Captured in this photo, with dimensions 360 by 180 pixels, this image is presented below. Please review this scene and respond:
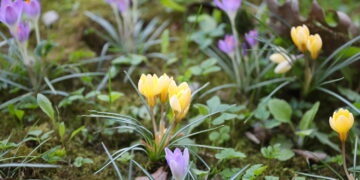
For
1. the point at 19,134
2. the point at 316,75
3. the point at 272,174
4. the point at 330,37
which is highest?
the point at 330,37

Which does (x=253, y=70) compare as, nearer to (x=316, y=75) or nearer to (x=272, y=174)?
(x=316, y=75)

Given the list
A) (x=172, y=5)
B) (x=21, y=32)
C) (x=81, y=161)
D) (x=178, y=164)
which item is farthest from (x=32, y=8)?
(x=178, y=164)

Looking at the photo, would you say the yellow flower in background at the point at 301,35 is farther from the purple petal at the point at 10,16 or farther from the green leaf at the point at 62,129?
the purple petal at the point at 10,16

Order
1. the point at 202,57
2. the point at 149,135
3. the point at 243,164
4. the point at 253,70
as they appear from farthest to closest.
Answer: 1. the point at 202,57
2. the point at 253,70
3. the point at 243,164
4. the point at 149,135

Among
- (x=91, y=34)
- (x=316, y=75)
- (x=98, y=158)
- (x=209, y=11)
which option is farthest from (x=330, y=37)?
(x=91, y=34)

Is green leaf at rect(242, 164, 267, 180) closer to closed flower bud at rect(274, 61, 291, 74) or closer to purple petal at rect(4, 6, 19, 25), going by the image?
closed flower bud at rect(274, 61, 291, 74)

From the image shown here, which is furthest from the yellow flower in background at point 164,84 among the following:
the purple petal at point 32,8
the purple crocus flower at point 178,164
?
the purple petal at point 32,8
